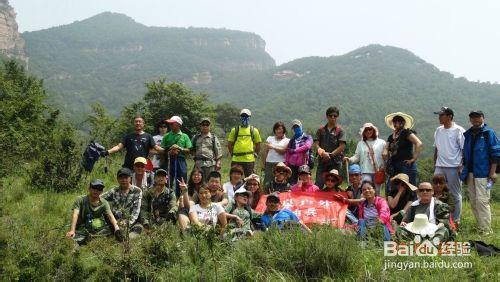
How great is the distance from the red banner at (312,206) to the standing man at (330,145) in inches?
30.9

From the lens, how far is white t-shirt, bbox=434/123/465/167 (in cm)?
623

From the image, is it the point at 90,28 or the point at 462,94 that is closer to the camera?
the point at 462,94

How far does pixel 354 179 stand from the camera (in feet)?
20.6

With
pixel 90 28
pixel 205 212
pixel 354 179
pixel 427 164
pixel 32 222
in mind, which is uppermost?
pixel 90 28

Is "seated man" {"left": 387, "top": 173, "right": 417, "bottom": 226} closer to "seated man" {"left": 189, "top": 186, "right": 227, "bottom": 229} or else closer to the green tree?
"seated man" {"left": 189, "top": 186, "right": 227, "bottom": 229}

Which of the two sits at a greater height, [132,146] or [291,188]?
[132,146]

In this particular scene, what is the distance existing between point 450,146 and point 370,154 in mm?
1174

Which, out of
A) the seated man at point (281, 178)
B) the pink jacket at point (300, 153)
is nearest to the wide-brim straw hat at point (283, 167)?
the seated man at point (281, 178)

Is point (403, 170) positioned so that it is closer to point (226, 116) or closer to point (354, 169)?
point (354, 169)

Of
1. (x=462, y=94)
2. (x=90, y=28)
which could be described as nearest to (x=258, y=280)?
(x=462, y=94)

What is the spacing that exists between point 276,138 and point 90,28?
190759mm

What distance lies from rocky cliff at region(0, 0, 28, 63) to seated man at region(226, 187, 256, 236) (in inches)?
4429

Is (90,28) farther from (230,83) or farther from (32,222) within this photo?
(32,222)

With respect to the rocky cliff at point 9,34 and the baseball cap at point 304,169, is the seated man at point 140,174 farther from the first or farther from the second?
the rocky cliff at point 9,34
